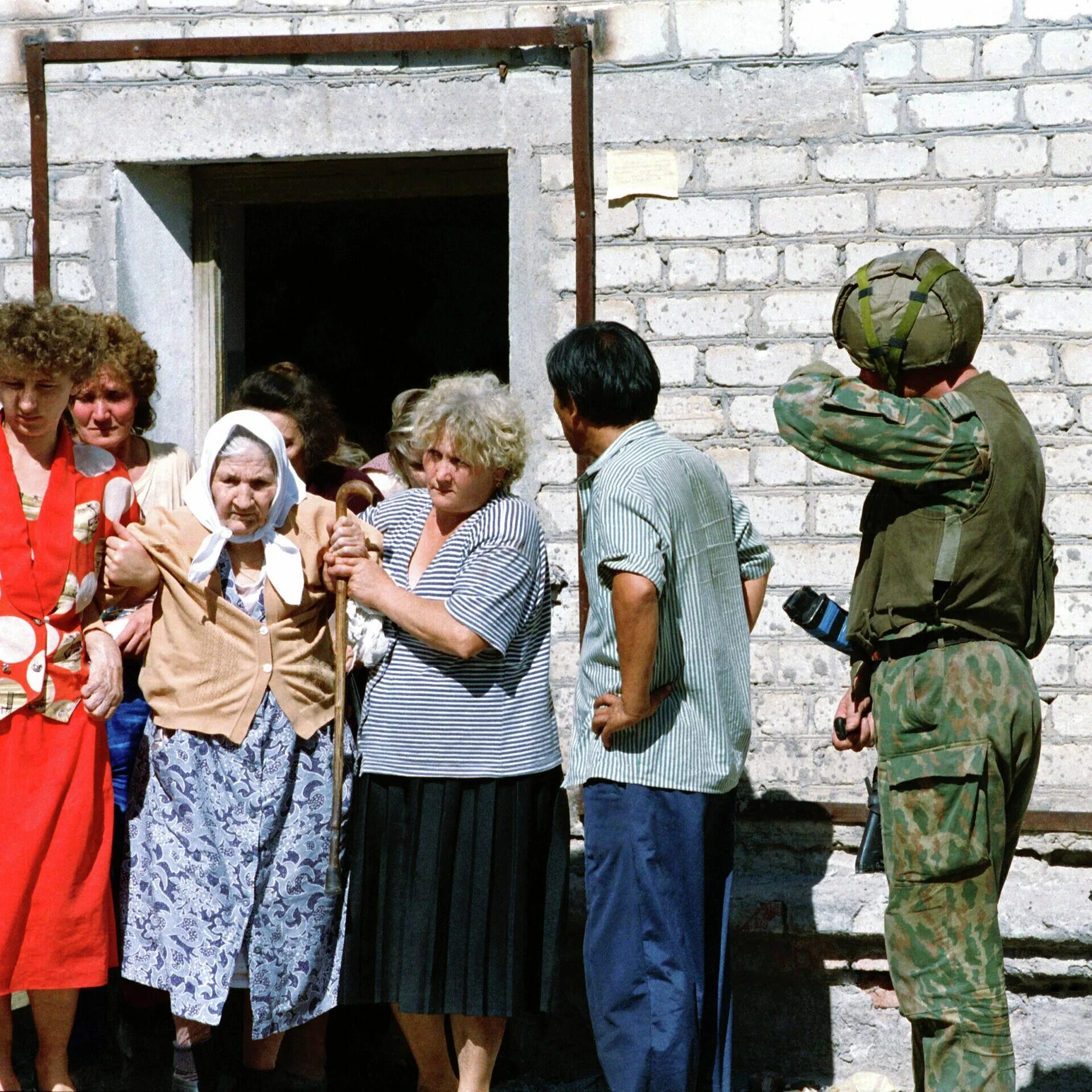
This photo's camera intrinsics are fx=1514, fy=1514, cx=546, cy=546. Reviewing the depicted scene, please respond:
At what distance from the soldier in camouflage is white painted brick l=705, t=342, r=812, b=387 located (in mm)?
1356

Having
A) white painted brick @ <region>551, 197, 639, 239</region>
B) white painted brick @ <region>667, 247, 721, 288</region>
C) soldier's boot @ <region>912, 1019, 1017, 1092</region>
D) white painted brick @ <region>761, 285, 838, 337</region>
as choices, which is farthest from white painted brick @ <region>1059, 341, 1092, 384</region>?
soldier's boot @ <region>912, 1019, 1017, 1092</region>

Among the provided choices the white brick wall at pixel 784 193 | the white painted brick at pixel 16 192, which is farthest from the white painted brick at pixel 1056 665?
the white painted brick at pixel 16 192

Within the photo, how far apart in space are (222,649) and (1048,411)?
2549 millimetres

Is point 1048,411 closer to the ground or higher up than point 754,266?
closer to the ground

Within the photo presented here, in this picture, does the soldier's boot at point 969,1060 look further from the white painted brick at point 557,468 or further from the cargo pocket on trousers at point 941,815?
the white painted brick at point 557,468

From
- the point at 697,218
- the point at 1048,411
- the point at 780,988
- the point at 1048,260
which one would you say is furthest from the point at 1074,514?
the point at 780,988

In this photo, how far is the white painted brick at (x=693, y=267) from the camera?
15.4 feet

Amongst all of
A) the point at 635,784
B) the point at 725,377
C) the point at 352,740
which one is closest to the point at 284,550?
the point at 352,740

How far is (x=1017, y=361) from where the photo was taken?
4570mm

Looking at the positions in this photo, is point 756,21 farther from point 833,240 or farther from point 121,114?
point 121,114

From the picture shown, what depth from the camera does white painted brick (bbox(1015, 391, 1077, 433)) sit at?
4.55 metres

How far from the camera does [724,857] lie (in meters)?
3.62

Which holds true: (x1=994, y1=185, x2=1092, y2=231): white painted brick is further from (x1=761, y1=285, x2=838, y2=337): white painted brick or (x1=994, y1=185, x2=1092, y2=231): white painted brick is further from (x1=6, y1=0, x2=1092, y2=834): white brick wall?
(x1=761, y1=285, x2=838, y2=337): white painted brick

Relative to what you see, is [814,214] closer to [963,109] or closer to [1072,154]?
[963,109]
